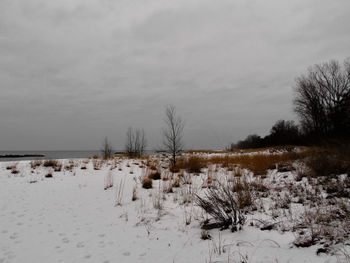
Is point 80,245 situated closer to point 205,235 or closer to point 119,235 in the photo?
point 119,235

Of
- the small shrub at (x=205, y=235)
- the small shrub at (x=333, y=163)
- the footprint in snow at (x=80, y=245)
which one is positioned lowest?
the footprint in snow at (x=80, y=245)

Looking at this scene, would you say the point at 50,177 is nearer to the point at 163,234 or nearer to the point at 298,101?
the point at 163,234

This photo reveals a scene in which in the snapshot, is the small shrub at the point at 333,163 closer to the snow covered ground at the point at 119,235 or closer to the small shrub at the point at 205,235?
the snow covered ground at the point at 119,235

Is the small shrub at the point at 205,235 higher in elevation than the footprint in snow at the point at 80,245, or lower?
higher

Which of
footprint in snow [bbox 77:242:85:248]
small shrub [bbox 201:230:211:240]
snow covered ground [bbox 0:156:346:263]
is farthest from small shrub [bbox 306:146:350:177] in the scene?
footprint in snow [bbox 77:242:85:248]

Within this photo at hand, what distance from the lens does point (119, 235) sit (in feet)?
8.36

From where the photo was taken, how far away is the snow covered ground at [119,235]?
6.50ft

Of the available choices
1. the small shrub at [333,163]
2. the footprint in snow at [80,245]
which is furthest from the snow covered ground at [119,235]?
the small shrub at [333,163]

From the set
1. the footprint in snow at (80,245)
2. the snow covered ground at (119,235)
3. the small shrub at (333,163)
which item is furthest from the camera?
the small shrub at (333,163)

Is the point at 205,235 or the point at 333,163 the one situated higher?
the point at 333,163

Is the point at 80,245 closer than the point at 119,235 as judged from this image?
Yes

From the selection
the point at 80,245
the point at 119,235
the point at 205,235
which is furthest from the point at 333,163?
the point at 80,245

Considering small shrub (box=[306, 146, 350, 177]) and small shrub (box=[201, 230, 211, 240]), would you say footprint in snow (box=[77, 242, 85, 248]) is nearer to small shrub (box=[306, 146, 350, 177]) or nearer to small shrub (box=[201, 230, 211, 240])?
small shrub (box=[201, 230, 211, 240])

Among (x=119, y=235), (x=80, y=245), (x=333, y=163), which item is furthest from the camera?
(x=333, y=163)
